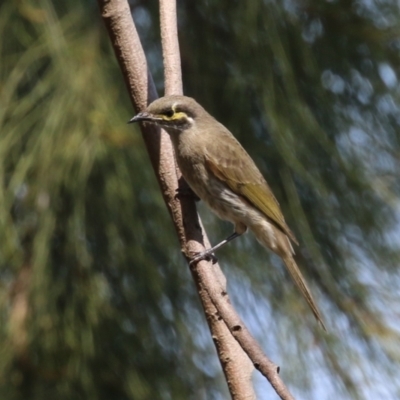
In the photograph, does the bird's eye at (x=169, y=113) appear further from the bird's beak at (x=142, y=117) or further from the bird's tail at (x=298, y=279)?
the bird's tail at (x=298, y=279)

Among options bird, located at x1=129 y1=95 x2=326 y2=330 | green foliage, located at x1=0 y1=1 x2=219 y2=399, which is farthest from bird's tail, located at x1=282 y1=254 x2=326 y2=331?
green foliage, located at x1=0 y1=1 x2=219 y2=399

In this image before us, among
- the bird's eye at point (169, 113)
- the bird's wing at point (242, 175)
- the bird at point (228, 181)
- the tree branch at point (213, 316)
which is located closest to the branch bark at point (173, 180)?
the tree branch at point (213, 316)

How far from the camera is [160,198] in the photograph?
2068 millimetres

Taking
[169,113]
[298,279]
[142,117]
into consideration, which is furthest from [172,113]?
[298,279]

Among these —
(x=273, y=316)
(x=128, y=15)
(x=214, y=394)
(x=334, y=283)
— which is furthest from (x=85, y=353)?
(x=128, y=15)

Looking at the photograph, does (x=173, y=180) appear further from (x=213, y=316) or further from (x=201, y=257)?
(x=213, y=316)

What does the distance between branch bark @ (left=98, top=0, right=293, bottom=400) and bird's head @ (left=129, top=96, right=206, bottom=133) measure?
0.12 feet

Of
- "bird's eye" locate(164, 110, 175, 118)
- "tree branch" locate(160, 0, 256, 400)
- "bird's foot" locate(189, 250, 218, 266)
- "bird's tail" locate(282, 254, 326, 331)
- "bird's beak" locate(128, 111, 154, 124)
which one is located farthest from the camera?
"bird's tail" locate(282, 254, 326, 331)

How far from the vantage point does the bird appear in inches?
75.1

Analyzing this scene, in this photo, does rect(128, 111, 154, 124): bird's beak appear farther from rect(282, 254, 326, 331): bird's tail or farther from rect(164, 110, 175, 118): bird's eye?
rect(282, 254, 326, 331): bird's tail

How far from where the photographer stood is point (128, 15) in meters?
1.39

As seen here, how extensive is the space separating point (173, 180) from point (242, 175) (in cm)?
65

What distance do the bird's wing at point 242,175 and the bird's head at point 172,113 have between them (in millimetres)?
132

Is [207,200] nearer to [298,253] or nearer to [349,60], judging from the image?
[298,253]
